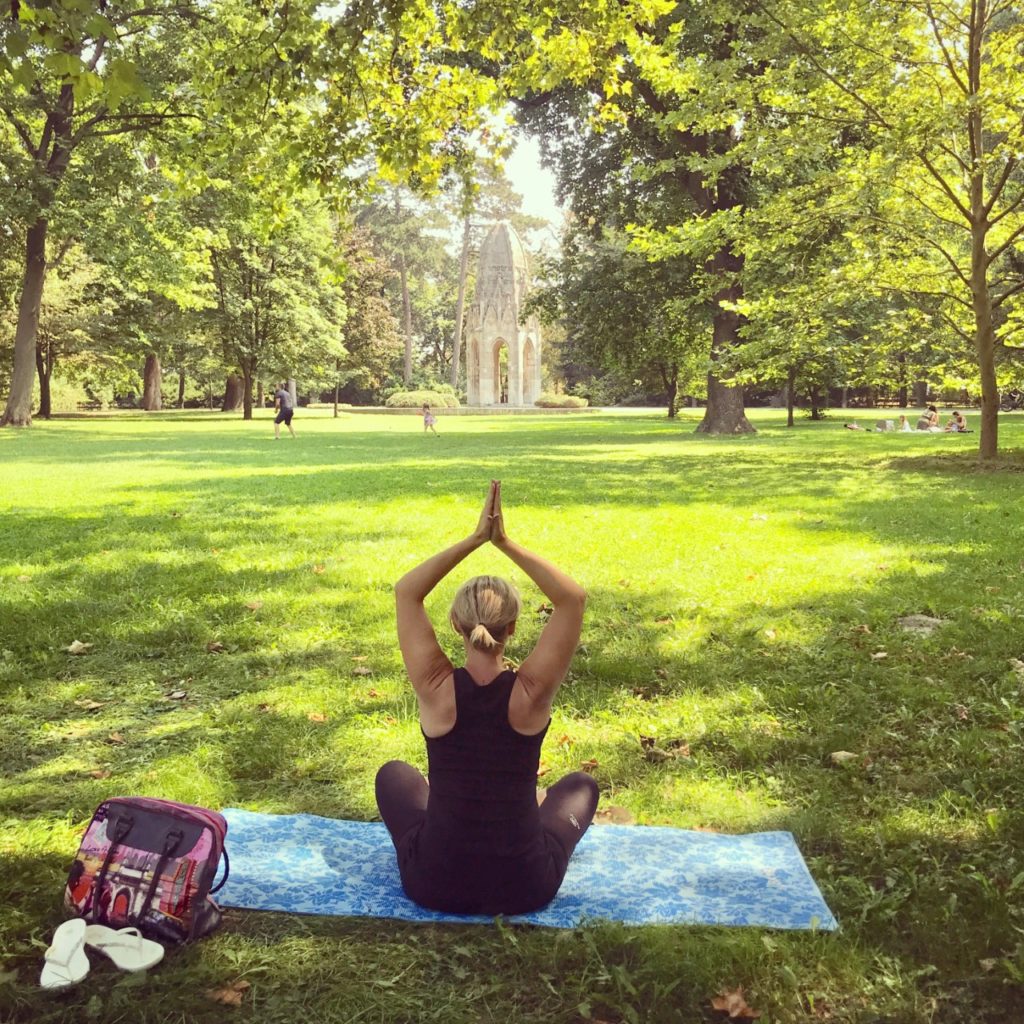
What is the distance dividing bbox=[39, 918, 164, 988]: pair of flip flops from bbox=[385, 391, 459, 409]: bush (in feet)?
169

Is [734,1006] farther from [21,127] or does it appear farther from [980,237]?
[21,127]

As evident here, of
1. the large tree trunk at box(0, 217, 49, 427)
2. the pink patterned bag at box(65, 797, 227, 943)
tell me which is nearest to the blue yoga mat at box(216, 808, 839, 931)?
the pink patterned bag at box(65, 797, 227, 943)

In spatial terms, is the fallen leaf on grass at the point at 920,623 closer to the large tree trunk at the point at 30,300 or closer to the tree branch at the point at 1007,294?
the tree branch at the point at 1007,294

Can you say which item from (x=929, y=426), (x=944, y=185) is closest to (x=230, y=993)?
(x=944, y=185)

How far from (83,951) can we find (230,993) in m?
0.53

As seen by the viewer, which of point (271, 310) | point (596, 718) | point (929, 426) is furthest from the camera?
point (271, 310)

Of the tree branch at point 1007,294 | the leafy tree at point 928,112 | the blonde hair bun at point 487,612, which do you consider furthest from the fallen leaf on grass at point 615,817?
the tree branch at point 1007,294

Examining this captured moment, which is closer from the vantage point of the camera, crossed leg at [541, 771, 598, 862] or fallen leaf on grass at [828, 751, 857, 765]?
crossed leg at [541, 771, 598, 862]

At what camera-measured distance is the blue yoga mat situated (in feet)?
10.7

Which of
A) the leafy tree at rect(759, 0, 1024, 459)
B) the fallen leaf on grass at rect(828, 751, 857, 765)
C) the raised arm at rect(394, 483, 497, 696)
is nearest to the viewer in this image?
the raised arm at rect(394, 483, 497, 696)

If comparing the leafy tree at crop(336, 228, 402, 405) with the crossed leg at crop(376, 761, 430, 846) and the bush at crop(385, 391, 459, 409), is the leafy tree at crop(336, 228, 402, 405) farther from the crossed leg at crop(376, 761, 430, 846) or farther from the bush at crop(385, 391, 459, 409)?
the crossed leg at crop(376, 761, 430, 846)

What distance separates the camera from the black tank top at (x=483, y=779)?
3.03 meters

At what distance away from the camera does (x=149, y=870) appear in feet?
9.95

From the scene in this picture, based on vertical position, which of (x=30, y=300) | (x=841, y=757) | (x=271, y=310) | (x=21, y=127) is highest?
(x=21, y=127)
